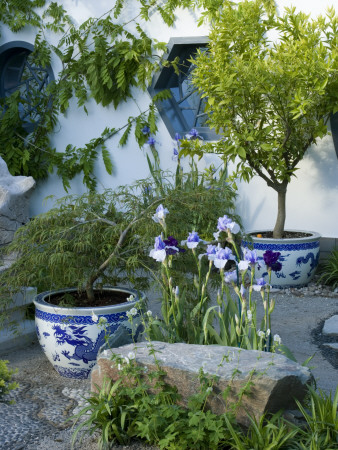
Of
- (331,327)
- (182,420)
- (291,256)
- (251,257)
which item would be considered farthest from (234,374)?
(291,256)

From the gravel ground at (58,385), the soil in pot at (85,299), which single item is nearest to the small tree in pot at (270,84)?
the gravel ground at (58,385)

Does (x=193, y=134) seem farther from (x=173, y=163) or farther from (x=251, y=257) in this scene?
(x=251, y=257)

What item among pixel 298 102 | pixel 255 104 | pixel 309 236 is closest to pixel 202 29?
pixel 255 104

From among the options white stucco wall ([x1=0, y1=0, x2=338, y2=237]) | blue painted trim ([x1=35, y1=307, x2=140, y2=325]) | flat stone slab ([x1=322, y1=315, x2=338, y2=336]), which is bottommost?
flat stone slab ([x1=322, y1=315, x2=338, y2=336])

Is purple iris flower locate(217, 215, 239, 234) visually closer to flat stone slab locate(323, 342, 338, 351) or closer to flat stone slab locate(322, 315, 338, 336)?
flat stone slab locate(323, 342, 338, 351)

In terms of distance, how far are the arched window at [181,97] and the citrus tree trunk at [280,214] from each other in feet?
3.61

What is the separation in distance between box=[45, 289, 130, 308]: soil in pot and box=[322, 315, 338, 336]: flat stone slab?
1.55m

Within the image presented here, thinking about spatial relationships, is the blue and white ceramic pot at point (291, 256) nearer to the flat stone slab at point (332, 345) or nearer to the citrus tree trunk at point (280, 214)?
the citrus tree trunk at point (280, 214)

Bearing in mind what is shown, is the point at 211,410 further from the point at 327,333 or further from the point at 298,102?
the point at 298,102

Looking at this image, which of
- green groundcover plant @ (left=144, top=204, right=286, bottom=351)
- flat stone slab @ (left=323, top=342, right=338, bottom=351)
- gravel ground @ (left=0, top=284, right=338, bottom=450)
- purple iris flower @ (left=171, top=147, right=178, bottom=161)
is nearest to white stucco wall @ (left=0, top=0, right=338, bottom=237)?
purple iris flower @ (left=171, top=147, right=178, bottom=161)

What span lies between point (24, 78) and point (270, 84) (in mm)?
3671

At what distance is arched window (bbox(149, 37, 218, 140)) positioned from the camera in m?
6.79

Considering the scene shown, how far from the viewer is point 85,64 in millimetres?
7098

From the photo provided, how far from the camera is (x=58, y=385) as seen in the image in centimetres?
360
